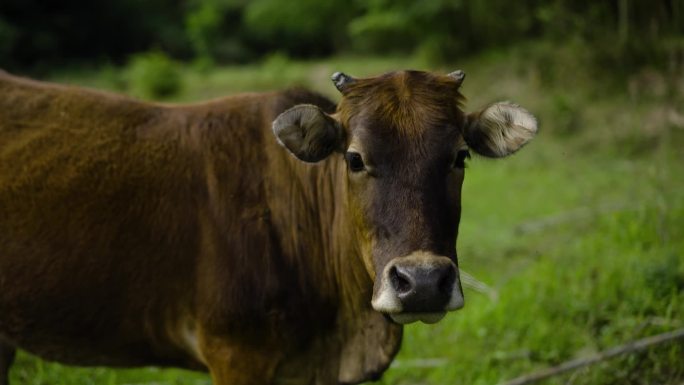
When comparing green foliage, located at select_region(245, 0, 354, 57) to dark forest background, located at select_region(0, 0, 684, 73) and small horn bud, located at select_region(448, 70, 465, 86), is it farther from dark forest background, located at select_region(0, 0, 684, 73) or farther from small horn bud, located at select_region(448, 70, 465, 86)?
small horn bud, located at select_region(448, 70, 465, 86)

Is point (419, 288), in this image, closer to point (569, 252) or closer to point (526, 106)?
point (569, 252)

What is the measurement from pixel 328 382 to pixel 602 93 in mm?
10904

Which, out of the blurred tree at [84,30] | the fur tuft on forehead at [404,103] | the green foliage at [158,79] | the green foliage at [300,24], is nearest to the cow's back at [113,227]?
the fur tuft on forehead at [404,103]

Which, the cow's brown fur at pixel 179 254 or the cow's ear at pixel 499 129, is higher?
the cow's ear at pixel 499 129

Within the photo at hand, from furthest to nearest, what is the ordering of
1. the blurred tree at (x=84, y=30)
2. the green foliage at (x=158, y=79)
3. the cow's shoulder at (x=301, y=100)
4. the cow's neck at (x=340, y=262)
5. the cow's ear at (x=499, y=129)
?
the blurred tree at (x=84, y=30) → the green foliage at (x=158, y=79) → the cow's shoulder at (x=301, y=100) → the cow's neck at (x=340, y=262) → the cow's ear at (x=499, y=129)

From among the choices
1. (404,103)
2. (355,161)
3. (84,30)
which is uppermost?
(404,103)

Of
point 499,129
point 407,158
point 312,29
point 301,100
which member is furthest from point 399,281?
point 312,29

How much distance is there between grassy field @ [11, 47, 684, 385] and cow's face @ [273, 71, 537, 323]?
7.05ft

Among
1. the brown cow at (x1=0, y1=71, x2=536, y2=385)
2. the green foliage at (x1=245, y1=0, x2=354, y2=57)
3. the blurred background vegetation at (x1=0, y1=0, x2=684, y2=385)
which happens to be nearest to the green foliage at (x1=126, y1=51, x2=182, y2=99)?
the blurred background vegetation at (x1=0, y1=0, x2=684, y2=385)

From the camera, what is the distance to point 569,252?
774 centimetres

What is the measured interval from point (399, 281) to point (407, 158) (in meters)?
0.56

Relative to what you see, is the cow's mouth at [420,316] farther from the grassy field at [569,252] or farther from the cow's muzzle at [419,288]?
the grassy field at [569,252]

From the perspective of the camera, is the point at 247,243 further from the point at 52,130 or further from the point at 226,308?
the point at 52,130

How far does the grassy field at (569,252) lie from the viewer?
584 centimetres
